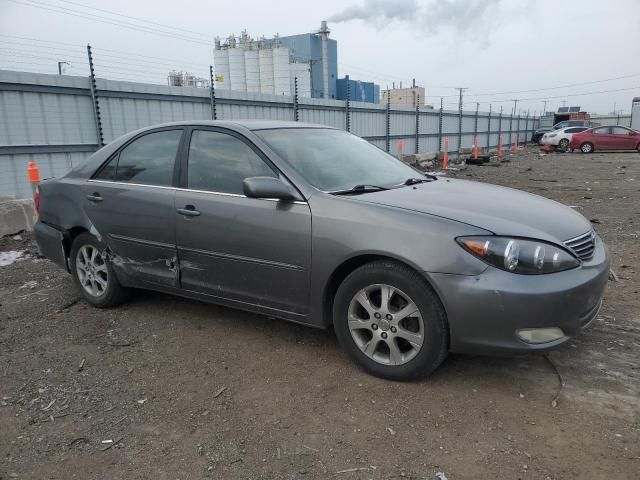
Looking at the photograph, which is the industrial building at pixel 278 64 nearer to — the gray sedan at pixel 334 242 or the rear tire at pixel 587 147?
the rear tire at pixel 587 147

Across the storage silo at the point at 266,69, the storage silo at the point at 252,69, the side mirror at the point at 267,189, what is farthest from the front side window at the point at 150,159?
the storage silo at the point at 252,69

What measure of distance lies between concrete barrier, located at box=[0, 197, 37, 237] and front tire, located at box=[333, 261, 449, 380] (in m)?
6.03

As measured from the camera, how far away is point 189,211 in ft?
12.1

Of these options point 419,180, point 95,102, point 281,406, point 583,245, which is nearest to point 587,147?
point 95,102

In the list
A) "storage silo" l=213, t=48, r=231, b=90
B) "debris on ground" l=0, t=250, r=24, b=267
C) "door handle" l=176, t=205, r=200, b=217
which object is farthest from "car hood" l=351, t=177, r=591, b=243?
"storage silo" l=213, t=48, r=231, b=90

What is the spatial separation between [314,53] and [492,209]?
28.6 m

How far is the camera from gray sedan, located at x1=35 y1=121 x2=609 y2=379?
2.75 metres

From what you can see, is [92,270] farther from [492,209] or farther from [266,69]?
[266,69]

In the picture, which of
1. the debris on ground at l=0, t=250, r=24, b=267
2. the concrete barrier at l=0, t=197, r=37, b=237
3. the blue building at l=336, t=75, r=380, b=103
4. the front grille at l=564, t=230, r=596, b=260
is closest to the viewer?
the front grille at l=564, t=230, r=596, b=260

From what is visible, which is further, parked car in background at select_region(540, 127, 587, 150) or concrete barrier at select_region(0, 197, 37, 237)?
parked car in background at select_region(540, 127, 587, 150)

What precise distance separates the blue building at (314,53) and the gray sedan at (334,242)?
2587 cm

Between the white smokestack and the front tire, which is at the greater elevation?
the white smokestack

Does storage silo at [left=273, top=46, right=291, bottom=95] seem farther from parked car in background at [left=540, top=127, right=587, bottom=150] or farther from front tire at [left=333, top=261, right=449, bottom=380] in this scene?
front tire at [left=333, top=261, right=449, bottom=380]

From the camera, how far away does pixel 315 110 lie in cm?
1641
